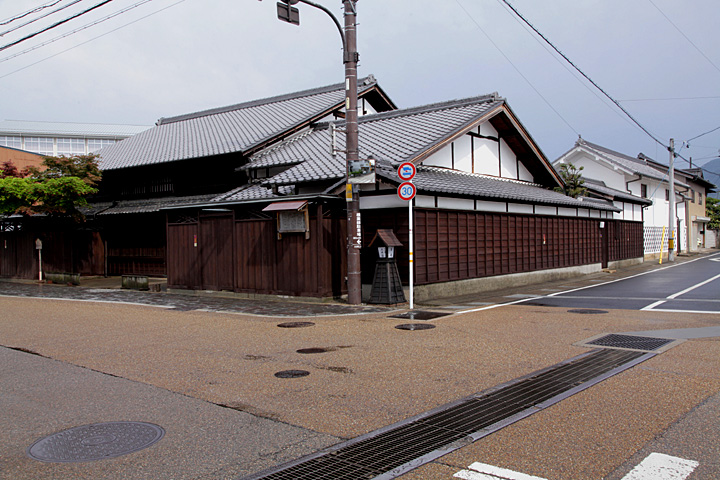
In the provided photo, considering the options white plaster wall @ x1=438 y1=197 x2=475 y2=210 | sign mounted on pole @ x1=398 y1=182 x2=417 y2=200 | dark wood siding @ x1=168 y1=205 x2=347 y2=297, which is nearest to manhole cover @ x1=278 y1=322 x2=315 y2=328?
dark wood siding @ x1=168 y1=205 x2=347 y2=297

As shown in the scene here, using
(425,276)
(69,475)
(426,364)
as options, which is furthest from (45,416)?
(425,276)

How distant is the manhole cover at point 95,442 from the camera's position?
A: 4.25 m

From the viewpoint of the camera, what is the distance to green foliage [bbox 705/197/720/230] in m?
54.7

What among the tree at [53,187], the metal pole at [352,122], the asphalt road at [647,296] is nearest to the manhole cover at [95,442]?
the metal pole at [352,122]

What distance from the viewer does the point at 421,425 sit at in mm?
4824

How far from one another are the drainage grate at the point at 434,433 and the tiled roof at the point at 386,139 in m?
9.02

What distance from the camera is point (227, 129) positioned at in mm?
23594

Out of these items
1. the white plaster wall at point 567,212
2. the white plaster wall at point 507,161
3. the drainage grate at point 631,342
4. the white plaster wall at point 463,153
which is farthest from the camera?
the white plaster wall at point 567,212

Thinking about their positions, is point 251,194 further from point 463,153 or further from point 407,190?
point 463,153

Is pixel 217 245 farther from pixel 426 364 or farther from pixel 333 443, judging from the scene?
pixel 333 443

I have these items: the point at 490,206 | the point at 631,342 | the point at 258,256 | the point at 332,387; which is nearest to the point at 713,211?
the point at 490,206

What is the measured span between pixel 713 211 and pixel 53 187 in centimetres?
5948

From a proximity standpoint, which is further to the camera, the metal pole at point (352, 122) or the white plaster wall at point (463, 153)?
the white plaster wall at point (463, 153)

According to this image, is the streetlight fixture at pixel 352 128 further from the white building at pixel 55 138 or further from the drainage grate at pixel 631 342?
the white building at pixel 55 138
